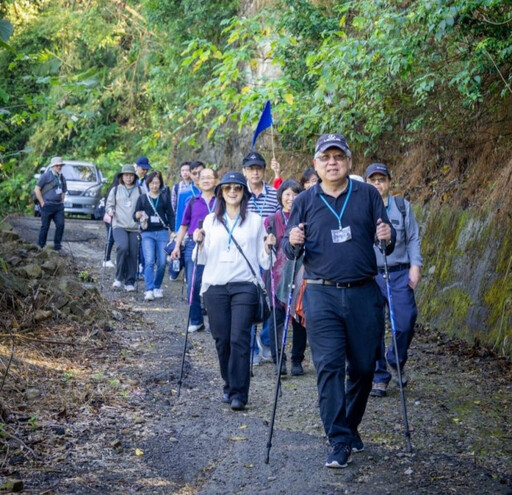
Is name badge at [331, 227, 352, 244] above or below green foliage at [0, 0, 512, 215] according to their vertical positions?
below

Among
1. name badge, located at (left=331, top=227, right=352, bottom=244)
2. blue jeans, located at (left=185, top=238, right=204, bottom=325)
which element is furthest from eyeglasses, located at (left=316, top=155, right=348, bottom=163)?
blue jeans, located at (left=185, top=238, right=204, bottom=325)

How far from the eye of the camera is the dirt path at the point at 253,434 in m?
6.01

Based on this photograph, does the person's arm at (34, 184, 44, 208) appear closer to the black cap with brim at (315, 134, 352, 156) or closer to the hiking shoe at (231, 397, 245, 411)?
the hiking shoe at (231, 397, 245, 411)

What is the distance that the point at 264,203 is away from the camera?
34.8 ft

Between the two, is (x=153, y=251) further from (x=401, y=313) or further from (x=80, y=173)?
(x=80, y=173)

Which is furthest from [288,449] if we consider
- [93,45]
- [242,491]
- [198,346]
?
[93,45]

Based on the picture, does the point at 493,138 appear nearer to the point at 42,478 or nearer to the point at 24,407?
the point at 24,407

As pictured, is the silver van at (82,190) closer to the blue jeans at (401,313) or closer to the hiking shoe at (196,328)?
the hiking shoe at (196,328)

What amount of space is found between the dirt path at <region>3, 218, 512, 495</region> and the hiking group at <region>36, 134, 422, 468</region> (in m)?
0.34

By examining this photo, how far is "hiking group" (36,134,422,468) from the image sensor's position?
629 centimetres

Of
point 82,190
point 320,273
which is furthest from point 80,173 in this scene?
point 320,273

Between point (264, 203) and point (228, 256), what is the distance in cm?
251

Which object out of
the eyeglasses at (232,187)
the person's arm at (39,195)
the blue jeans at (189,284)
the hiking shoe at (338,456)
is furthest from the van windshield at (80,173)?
the hiking shoe at (338,456)

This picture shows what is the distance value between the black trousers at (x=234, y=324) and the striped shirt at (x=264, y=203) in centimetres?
250
